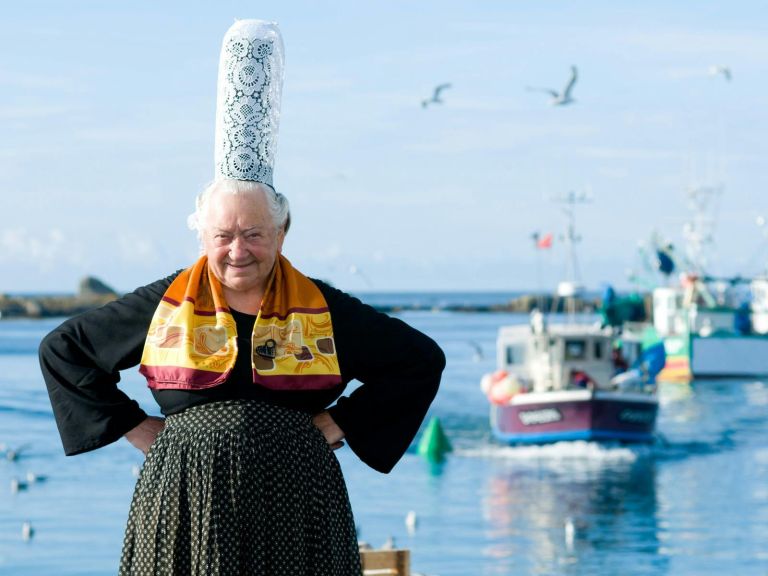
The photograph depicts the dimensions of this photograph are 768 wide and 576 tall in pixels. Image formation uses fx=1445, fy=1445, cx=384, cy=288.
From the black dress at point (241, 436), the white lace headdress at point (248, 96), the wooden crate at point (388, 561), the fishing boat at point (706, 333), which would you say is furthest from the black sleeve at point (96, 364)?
the fishing boat at point (706, 333)

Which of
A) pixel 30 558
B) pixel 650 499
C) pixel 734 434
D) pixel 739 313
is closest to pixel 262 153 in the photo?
pixel 30 558

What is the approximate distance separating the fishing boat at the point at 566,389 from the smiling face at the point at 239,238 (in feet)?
66.6

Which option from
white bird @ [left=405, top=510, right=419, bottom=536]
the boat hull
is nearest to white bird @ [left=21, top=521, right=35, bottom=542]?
white bird @ [left=405, top=510, right=419, bottom=536]

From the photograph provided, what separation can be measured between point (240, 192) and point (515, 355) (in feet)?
71.7

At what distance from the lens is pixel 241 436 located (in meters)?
3.36

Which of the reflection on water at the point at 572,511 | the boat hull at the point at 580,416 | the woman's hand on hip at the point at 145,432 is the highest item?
the woman's hand on hip at the point at 145,432

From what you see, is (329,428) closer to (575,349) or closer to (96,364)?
(96,364)

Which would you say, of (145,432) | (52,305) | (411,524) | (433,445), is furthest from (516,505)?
(52,305)

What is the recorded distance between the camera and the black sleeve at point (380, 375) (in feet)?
11.6

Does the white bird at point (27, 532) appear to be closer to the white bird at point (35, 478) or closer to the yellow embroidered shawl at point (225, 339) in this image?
the white bird at point (35, 478)

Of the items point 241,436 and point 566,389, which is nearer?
point 241,436

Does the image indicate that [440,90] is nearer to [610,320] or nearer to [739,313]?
[610,320]

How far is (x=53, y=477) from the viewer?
22.6 metres

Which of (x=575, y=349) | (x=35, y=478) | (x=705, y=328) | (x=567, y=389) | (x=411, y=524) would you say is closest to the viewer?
(x=411, y=524)
